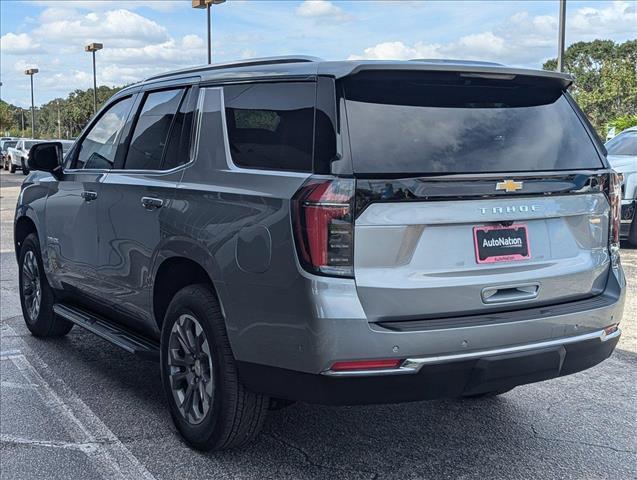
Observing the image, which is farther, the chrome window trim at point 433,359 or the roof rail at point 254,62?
the roof rail at point 254,62

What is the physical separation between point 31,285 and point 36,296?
0.49 ft

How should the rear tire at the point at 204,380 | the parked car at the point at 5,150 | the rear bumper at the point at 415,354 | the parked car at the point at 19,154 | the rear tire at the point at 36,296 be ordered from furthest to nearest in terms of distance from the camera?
the parked car at the point at 5,150
the parked car at the point at 19,154
the rear tire at the point at 36,296
the rear tire at the point at 204,380
the rear bumper at the point at 415,354

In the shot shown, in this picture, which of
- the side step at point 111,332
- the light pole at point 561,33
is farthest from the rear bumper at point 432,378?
the light pole at point 561,33

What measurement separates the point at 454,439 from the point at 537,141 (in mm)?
1640

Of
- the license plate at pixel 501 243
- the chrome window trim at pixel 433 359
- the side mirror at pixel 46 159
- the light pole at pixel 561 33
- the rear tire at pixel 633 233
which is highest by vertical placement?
the light pole at pixel 561 33

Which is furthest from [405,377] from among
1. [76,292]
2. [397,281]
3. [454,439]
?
[76,292]

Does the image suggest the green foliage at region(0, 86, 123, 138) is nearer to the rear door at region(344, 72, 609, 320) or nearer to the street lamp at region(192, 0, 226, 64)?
the street lamp at region(192, 0, 226, 64)

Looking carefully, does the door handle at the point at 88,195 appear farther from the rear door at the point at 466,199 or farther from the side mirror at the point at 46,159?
the rear door at the point at 466,199

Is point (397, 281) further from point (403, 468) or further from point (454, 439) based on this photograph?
point (454, 439)

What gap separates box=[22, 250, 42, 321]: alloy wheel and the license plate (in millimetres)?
4089

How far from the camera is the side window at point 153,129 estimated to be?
14.3ft

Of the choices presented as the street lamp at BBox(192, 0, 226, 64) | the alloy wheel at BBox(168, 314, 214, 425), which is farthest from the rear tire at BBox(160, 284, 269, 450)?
the street lamp at BBox(192, 0, 226, 64)

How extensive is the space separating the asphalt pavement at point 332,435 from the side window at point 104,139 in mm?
1480

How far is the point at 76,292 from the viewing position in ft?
17.7
